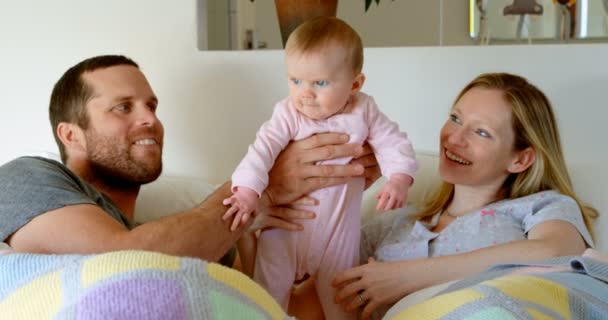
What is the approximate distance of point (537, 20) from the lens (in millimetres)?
2047

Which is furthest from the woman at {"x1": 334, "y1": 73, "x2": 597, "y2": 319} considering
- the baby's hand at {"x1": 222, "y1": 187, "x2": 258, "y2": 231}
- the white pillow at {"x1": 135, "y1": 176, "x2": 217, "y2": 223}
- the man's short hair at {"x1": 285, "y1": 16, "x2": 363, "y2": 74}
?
the white pillow at {"x1": 135, "y1": 176, "x2": 217, "y2": 223}

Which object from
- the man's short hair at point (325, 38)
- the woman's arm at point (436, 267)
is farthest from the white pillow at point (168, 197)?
the man's short hair at point (325, 38)

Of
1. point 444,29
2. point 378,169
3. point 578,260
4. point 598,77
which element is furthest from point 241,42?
point 578,260

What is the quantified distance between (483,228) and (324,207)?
37 centimetres

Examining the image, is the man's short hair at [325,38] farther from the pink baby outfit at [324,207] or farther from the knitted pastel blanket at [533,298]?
the knitted pastel blanket at [533,298]

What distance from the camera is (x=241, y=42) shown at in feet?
8.23

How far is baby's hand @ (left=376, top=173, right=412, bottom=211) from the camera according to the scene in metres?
1.56

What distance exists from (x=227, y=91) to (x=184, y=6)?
0.31 meters

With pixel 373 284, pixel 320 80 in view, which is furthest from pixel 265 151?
pixel 373 284

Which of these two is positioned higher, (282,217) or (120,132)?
(120,132)

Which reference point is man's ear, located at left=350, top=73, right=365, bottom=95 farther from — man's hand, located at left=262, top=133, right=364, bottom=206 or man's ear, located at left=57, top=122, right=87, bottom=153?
man's ear, located at left=57, top=122, right=87, bottom=153

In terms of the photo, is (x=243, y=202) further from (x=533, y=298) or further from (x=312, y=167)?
(x=533, y=298)

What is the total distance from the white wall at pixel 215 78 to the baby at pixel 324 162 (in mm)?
445

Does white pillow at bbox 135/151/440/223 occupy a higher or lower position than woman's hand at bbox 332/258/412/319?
higher
